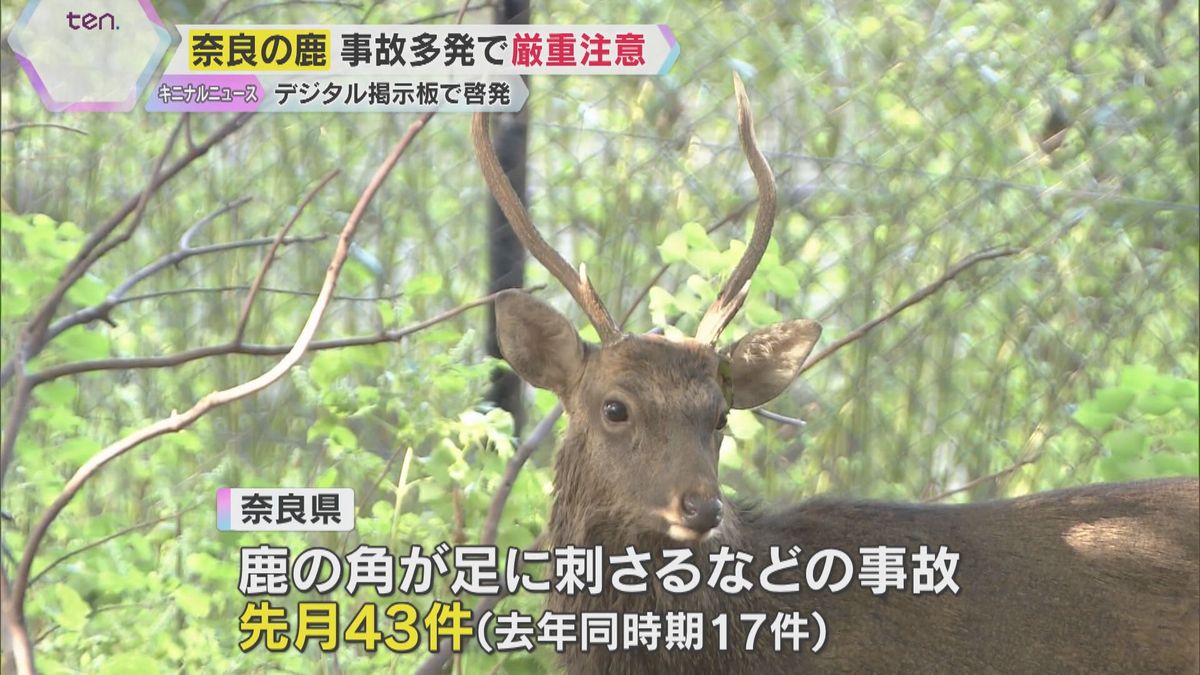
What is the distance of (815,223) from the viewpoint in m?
3.60

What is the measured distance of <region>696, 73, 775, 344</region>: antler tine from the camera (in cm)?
242

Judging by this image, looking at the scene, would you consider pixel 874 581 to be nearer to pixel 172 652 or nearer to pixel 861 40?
pixel 172 652

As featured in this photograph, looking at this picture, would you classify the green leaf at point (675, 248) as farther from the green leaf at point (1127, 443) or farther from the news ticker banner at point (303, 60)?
the green leaf at point (1127, 443)

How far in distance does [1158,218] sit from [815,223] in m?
1.02

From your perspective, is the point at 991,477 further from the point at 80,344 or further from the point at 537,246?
the point at 80,344

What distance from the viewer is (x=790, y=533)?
2.53 metres

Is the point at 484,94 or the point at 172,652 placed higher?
the point at 484,94

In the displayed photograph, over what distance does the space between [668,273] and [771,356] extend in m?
0.95

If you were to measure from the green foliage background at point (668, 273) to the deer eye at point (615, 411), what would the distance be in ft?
1.42

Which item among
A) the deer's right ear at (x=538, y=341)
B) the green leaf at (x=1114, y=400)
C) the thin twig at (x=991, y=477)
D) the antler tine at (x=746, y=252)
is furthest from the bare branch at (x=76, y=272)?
the green leaf at (x=1114, y=400)

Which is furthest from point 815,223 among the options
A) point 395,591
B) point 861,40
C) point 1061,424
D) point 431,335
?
point 395,591

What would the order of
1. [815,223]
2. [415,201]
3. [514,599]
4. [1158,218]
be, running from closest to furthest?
[514,599] < [415,201] < [815,223] < [1158,218]

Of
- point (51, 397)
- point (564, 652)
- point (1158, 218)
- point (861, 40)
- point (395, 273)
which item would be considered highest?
point (861, 40)

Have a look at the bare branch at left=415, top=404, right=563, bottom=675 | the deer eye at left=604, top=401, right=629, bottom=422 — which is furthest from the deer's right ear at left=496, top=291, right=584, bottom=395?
the bare branch at left=415, top=404, right=563, bottom=675
